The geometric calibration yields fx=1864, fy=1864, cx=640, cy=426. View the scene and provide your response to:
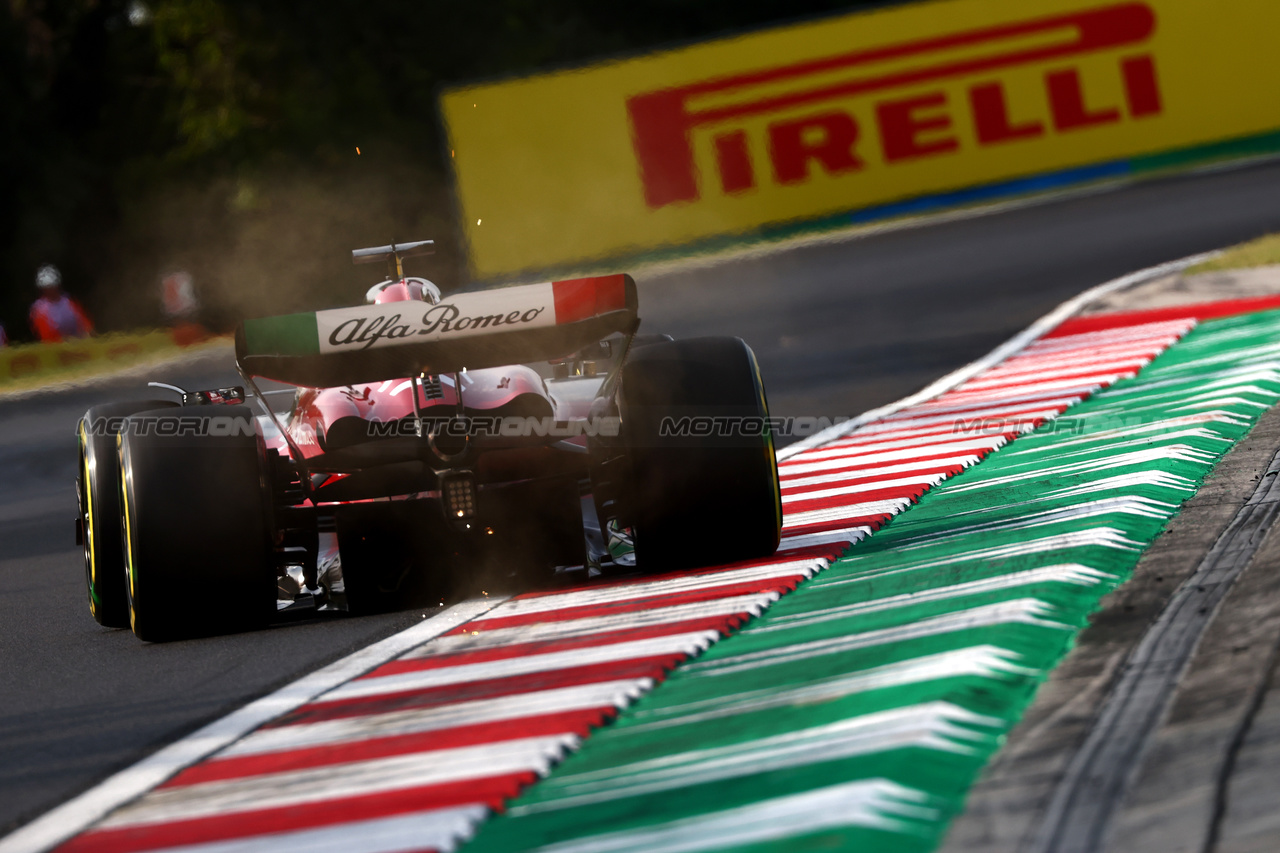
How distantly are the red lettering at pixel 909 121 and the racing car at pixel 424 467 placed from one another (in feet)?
66.4

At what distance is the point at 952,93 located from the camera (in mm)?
25781

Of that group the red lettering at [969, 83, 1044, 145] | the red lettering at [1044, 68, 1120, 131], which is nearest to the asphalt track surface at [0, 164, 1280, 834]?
the red lettering at [1044, 68, 1120, 131]

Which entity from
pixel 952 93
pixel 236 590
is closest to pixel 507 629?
pixel 236 590

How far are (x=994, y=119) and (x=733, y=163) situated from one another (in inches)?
145

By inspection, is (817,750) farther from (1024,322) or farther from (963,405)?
(1024,322)

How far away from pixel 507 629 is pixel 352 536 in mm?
799

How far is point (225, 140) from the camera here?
3334 cm

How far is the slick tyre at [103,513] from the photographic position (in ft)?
20.3

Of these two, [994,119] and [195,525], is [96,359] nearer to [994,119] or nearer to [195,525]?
[994,119]

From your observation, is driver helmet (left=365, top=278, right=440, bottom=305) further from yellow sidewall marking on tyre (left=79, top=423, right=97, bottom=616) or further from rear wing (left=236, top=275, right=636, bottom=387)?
yellow sidewall marking on tyre (left=79, top=423, right=97, bottom=616)

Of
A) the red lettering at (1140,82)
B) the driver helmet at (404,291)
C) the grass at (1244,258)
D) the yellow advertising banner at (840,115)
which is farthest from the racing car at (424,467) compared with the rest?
the red lettering at (1140,82)

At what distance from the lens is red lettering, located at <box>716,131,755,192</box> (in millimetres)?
25547

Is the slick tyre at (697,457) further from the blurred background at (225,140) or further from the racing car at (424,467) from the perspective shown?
the blurred background at (225,140)

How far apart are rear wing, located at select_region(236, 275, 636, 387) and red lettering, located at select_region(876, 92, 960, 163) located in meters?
20.7
